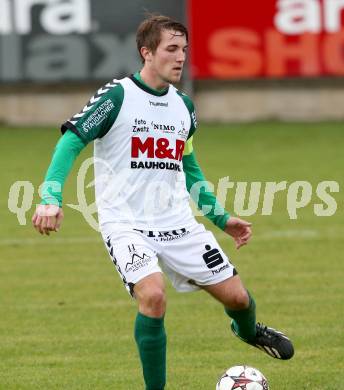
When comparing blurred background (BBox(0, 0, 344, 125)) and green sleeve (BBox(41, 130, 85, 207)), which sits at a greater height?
green sleeve (BBox(41, 130, 85, 207))

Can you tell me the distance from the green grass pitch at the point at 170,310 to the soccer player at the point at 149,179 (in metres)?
0.75

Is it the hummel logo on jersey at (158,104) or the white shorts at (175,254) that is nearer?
the white shorts at (175,254)

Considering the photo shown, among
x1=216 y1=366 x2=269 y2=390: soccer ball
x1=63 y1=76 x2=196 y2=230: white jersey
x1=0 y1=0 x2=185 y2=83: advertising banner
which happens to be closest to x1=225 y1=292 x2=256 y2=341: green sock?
x1=216 y1=366 x2=269 y2=390: soccer ball

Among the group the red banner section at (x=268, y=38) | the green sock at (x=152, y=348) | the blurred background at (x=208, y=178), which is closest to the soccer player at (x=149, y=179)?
the green sock at (x=152, y=348)

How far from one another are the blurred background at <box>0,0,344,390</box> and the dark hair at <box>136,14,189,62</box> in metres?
2.12

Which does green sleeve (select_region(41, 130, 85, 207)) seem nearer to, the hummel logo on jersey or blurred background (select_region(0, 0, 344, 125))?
the hummel logo on jersey

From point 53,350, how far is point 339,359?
2015 mm

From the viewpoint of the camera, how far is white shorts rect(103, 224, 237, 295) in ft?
23.1

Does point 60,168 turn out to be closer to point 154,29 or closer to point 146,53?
Result: point 146,53

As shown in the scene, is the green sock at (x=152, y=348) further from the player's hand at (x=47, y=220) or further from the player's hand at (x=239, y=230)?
the player's hand at (x=239, y=230)

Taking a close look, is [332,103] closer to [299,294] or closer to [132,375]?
[299,294]

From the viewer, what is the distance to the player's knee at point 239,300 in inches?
292

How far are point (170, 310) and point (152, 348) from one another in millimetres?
3085

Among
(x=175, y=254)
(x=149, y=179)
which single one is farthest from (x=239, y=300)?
(x=149, y=179)
